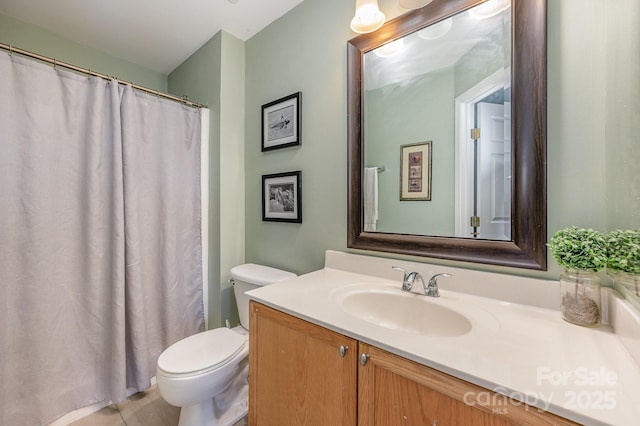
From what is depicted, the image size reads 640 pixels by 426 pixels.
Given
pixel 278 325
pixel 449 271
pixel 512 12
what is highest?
pixel 512 12

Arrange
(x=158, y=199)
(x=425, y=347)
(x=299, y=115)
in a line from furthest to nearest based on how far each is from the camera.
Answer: (x=158, y=199), (x=299, y=115), (x=425, y=347)

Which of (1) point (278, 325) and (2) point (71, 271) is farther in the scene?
(2) point (71, 271)

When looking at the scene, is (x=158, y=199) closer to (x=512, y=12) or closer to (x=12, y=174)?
(x=12, y=174)

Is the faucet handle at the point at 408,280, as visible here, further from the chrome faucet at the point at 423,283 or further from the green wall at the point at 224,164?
the green wall at the point at 224,164

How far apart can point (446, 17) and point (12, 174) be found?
209cm

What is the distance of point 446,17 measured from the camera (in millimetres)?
1071

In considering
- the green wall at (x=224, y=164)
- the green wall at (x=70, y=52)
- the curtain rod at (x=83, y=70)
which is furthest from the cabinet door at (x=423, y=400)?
the green wall at (x=70, y=52)

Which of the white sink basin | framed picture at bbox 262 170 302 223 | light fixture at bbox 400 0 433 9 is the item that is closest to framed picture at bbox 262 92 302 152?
framed picture at bbox 262 170 302 223

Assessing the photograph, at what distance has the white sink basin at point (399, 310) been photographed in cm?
93

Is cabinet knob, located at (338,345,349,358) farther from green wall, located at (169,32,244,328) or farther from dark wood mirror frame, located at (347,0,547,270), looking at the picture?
green wall, located at (169,32,244,328)

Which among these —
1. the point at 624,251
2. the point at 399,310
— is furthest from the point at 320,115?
the point at 624,251

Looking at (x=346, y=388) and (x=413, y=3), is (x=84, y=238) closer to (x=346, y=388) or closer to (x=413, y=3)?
(x=346, y=388)

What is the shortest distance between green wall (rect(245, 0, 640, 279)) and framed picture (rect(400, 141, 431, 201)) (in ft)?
→ 1.01

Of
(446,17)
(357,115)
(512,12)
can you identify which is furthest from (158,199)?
(512,12)
